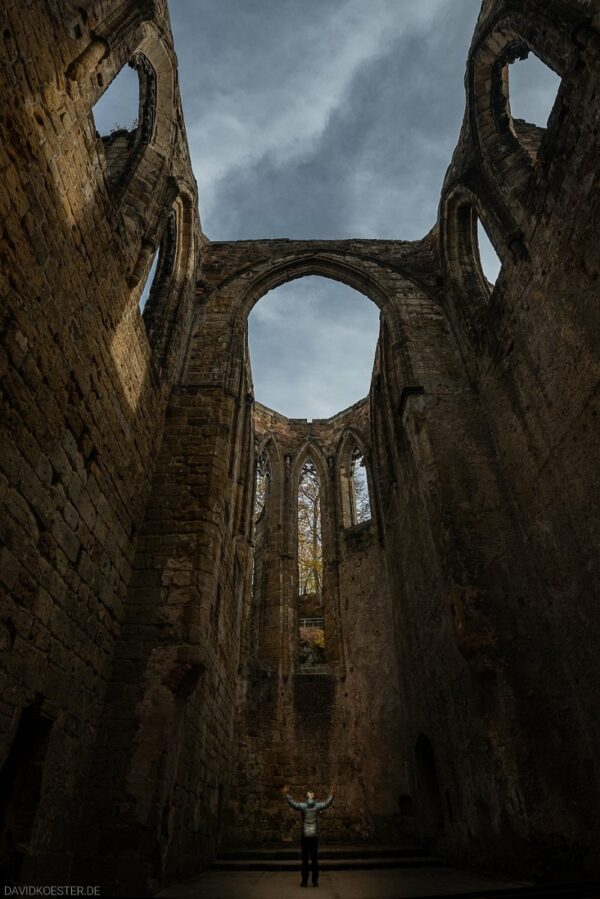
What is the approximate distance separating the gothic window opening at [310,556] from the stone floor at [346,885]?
8084 millimetres

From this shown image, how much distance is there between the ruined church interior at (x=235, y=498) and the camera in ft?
12.3

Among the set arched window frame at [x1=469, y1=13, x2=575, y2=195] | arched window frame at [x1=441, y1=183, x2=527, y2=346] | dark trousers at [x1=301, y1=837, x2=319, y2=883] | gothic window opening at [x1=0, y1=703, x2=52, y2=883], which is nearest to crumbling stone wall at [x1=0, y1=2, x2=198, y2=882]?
gothic window opening at [x1=0, y1=703, x2=52, y2=883]

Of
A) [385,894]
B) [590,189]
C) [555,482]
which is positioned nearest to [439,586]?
[555,482]

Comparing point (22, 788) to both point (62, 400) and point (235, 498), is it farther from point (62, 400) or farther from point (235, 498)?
point (235, 498)

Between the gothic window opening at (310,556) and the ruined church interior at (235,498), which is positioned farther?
the gothic window opening at (310,556)

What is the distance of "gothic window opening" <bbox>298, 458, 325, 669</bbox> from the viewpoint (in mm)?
14141

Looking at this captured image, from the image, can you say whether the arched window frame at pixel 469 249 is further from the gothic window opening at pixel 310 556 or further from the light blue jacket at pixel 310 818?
the gothic window opening at pixel 310 556

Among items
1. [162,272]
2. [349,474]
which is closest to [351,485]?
[349,474]

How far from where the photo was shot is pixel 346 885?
4922 millimetres

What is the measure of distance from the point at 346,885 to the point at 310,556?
1094 centimetres

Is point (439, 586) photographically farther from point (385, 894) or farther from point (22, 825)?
point (22, 825)

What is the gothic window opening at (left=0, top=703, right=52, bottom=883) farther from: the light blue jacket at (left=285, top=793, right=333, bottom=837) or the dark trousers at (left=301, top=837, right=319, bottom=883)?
the light blue jacket at (left=285, top=793, right=333, bottom=837)

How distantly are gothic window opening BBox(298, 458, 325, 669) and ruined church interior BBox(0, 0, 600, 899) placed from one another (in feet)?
13.2

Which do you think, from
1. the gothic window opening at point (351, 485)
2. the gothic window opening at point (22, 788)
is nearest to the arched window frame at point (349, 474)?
the gothic window opening at point (351, 485)
